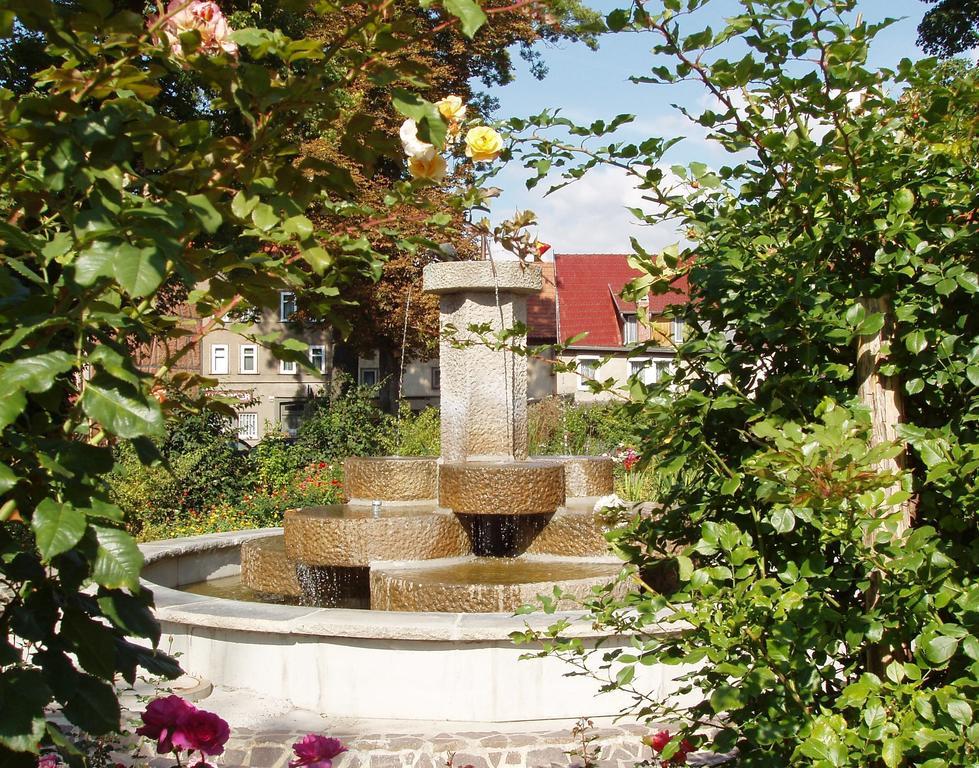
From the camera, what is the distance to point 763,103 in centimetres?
237

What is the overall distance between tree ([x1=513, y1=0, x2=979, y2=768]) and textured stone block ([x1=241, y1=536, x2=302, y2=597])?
5.19m

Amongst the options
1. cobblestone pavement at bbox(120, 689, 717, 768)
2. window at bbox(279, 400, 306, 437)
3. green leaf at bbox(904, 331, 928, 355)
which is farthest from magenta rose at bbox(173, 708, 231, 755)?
window at bbox(279, 400, 306, 437)

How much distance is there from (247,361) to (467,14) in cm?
4239

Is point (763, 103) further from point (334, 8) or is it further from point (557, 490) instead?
point (557, 490)

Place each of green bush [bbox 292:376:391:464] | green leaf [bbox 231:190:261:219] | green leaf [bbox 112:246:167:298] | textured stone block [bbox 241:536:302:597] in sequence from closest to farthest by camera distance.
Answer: green leaf [bbox 112:246:167:298]
green leaf [bbox 231:190:261:219]
textured stone block [bbox 241:536:302:597]
green bush [bbox 292:376:391:464]

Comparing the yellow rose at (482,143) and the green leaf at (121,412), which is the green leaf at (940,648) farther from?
the green leaf at (121,412)

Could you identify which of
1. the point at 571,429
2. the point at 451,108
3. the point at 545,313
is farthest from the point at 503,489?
the point at 545,313

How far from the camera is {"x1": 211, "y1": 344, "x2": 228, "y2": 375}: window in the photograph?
1661 inches

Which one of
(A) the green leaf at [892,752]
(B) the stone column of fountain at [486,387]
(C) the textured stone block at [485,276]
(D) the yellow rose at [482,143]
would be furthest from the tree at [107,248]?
(C) the textured stone block at [485,276]

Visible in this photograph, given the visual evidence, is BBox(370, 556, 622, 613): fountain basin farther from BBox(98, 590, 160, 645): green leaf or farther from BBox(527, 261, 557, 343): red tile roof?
BBox(527, 261, 557, 343): red tile roof

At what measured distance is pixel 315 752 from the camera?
7.91ft

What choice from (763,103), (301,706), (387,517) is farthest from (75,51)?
(387,517)

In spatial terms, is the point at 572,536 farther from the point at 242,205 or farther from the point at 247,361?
the point at 247,361

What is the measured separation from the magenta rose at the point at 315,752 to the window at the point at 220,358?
135ft
